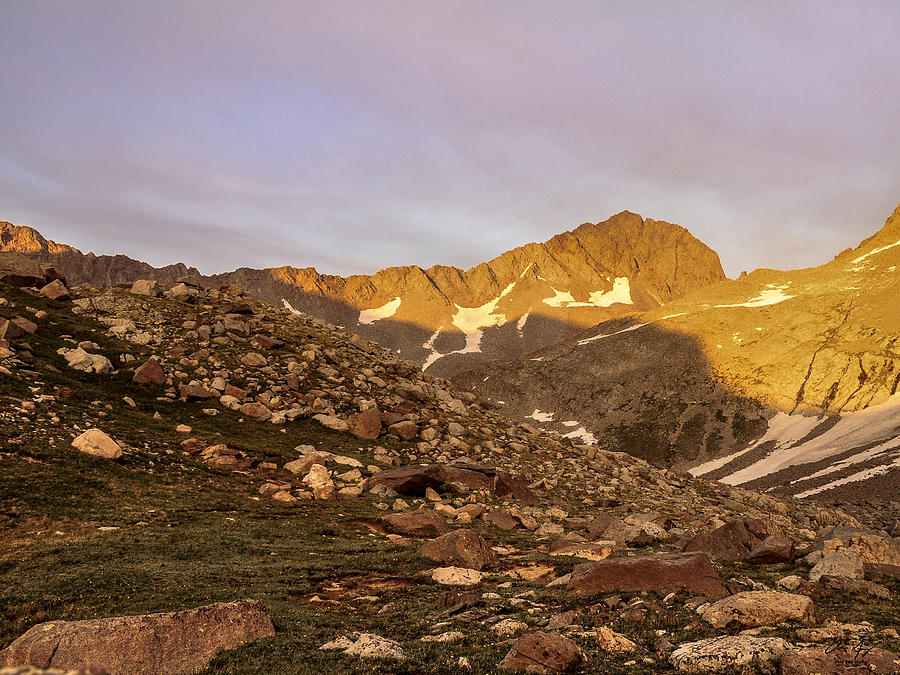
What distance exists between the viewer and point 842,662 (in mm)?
11156

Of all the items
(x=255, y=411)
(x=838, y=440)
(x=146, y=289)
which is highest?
(x=146, y=289)

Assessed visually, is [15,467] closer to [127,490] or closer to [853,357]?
[127,490]

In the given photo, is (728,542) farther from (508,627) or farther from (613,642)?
(508,627)

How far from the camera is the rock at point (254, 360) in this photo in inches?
1989

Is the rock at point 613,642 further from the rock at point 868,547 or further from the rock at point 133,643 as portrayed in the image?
the rock at point 868,547

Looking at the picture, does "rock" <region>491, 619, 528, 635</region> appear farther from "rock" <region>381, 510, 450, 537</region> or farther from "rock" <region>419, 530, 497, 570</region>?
"rock" <region>381, 510, 450, 537</region>

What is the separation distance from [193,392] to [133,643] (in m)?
33.7

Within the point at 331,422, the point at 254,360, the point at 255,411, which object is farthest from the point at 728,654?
the point at 254,360

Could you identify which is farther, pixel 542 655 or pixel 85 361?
pixel 85 361

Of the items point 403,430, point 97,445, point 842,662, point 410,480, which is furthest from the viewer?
point 403,430

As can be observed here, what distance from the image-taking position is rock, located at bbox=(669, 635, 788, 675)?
460 inches

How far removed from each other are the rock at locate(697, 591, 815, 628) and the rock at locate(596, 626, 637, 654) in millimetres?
3297

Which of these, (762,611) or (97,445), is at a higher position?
(97,445)

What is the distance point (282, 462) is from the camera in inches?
1494
